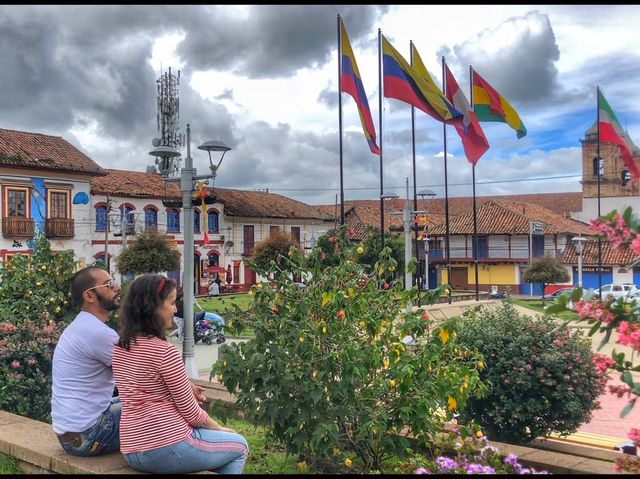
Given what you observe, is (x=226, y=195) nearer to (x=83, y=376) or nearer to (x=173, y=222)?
(x=173, y=222)

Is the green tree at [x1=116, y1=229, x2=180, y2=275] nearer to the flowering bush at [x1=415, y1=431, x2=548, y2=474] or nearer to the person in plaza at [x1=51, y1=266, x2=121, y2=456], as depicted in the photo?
the person in plaza at [x1=51, y1=266, x2=121, y2=456]

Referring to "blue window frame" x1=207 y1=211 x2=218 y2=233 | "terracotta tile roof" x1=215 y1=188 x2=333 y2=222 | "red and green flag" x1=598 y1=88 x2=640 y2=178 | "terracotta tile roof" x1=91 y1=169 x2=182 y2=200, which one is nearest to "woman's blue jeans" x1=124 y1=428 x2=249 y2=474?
"red and green flag" x1=598 y1=88 x2=640 y2=178

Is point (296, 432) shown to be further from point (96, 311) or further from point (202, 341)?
point (202, 341)

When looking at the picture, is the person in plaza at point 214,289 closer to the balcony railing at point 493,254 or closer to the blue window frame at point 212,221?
the blue window frame at point 212,221

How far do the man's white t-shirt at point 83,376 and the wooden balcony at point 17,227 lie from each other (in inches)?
1004

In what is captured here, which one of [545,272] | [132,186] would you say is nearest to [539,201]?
[545,272]

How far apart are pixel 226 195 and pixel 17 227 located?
14.2 m

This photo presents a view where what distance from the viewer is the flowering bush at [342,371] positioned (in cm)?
349

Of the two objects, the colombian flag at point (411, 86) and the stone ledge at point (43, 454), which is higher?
the colombian flag at point (411, 86)

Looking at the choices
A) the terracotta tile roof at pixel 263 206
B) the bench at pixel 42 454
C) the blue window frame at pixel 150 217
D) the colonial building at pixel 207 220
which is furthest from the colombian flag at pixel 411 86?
the terracotta tile roof at pixel 263 206

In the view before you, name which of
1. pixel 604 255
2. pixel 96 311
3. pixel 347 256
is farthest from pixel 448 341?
pixel 604 255

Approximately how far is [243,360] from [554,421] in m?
3.03

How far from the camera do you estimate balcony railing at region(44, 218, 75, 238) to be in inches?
1117

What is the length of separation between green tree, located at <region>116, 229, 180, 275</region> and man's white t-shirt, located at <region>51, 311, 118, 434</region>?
2350cm
